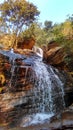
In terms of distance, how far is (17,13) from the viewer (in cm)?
2427

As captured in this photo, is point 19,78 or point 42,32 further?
point 42,32

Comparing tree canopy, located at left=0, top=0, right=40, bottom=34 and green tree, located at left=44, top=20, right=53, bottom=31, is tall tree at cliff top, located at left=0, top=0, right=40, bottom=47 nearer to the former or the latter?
tree canopy, located at left=0, top=0, right=40, bottom=34

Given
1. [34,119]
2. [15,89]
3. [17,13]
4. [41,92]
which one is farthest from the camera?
[17,13]

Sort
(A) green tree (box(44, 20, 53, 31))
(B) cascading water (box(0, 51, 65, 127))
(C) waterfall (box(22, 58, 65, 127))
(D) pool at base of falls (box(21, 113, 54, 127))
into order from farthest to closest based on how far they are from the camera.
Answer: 1. (A) green tree (box(44, 20, 53, 31))
2. (C) waterfall (box(22, 58, 65, 127))
3. (B) cascading water (box(0, 51, 65, 127))
4. (D) pool at base of falls (box(21, 113, 54, 127))

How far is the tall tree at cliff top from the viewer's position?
Result: 24.3 metres

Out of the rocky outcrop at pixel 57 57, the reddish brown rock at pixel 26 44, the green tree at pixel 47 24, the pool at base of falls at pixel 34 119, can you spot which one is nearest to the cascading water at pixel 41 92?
the pool at base of falls at pixel 34 119

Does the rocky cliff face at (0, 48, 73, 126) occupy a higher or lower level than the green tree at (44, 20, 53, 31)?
lower

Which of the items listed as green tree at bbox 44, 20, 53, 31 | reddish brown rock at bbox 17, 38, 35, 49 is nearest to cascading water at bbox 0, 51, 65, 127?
reddish brown rock at bbox 17, 38, 35, 49

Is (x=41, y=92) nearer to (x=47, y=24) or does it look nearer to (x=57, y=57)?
(x=57, y=57)

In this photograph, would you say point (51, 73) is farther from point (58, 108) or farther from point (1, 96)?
point (1, 96)

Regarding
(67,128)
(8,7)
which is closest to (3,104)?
(67,128)

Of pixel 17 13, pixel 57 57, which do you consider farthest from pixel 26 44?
pixel 57 57

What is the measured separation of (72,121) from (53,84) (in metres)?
6.73

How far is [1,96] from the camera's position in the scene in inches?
545
